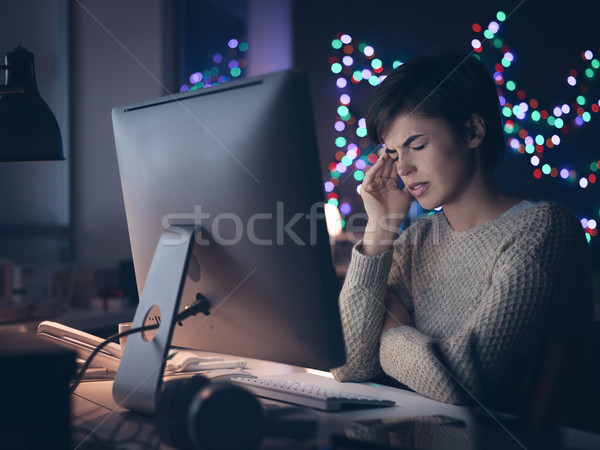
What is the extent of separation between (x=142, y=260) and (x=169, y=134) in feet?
0.81

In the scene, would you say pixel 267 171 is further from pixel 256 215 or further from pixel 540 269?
pixel 540 269

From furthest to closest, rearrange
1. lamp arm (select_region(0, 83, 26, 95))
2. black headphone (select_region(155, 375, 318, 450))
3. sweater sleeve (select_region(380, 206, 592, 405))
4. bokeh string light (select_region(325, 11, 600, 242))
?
bokeh string light (select_region(325, 11, 600, 242)) < lamp arm (select_region(0, 83, 26, 95)) < sweater sleeve (select_region(380, 206, 592, 405)) < black headphone (select_region(155, 375, 318, 450))

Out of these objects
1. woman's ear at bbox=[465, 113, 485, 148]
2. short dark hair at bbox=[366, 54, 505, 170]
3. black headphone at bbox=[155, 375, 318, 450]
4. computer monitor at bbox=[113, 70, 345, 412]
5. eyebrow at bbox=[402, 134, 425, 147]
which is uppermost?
short dark hair at bbox=[366, 54, 505, 170]

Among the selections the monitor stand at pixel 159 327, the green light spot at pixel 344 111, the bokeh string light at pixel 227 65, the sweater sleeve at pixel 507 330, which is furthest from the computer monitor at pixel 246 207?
the bokeh string light at pixel 227 65

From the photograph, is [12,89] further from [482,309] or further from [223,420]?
[482,309]

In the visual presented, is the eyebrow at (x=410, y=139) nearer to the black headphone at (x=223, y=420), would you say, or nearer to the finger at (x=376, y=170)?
the finger at (x=376, y=170)

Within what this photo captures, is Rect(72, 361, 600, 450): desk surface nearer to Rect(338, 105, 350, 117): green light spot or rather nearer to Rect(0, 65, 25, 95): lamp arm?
Rect(0, 65, 25, 95): lamp arm

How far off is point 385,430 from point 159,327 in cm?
34

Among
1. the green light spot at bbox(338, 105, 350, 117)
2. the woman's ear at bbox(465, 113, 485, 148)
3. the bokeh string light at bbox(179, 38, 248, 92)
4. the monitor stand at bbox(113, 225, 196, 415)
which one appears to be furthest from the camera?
the bokeh string light at bbox(179, 38, 248, 92)

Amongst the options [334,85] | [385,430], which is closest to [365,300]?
[385,430]

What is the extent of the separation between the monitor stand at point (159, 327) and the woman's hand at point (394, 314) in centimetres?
55

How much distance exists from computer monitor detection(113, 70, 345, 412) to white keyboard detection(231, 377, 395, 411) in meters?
0.10

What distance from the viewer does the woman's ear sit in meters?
1.26

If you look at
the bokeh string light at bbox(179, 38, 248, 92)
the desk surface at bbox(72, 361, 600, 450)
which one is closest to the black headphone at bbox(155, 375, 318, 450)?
the desk surface at bbox(72, 361, 600, 450)
